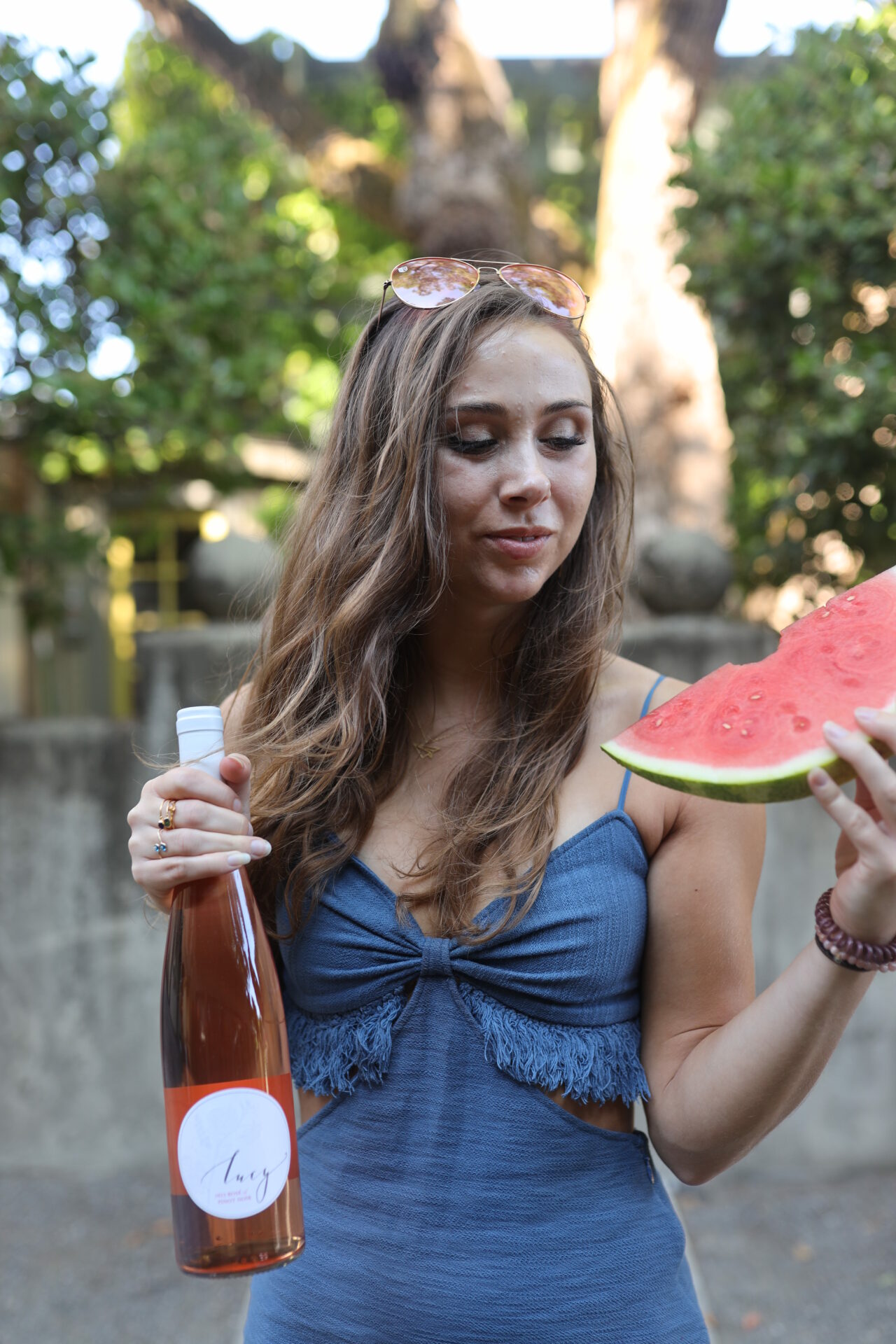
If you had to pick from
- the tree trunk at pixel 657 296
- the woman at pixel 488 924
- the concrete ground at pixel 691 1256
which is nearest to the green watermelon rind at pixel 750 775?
the woman at pixel 488 924

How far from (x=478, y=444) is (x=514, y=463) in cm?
8

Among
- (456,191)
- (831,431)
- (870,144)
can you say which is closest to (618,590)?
(831,431)

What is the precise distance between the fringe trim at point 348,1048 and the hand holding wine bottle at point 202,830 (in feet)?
1.35

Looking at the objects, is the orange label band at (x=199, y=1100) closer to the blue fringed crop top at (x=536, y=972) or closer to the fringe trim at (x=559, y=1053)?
the blue fringed crop top at (x=536, y=972)

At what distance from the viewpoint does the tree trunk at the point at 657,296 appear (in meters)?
7.23

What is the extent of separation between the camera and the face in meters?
1.74

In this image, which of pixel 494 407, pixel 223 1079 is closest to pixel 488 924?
pixel 223 1079

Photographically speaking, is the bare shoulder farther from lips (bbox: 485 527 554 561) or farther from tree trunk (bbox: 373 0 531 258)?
tree trunk (bbox: 373 0 531 258)

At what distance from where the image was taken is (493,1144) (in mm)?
1684

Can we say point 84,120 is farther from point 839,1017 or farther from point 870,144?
point 839,1017

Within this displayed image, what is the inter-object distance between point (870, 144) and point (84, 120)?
11.5 feet

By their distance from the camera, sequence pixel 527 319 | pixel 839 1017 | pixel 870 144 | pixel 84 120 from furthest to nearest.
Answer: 1. pixel 84 120
2. pixel 870 144
3. pixel 527 319
4. pixel 839 1017

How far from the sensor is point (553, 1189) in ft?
5.51

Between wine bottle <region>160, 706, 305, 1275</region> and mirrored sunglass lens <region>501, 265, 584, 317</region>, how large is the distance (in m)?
0.97
